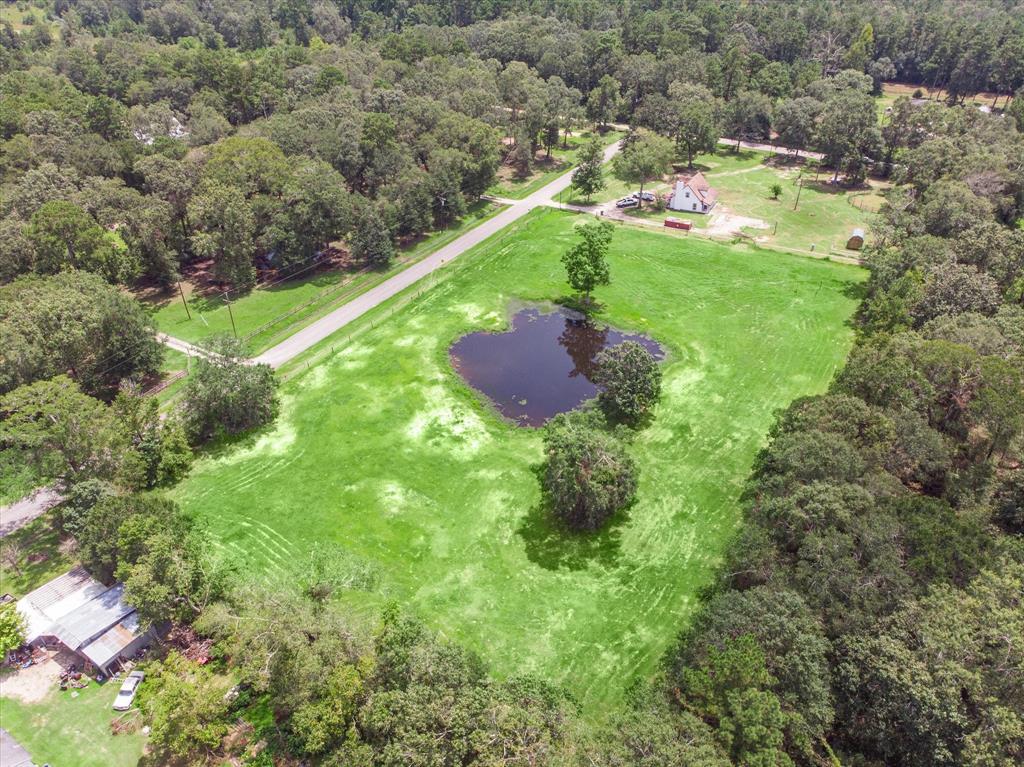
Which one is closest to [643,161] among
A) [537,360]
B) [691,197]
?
[691,197]

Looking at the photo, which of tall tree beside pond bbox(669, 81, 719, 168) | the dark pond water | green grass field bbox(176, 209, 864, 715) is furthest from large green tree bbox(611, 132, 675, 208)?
the dark pond water

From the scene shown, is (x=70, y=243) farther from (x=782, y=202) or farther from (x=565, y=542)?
(x=782, y=202)

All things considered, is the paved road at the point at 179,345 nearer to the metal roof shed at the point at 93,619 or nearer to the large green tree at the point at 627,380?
the metal roof shed at the point at 93,619

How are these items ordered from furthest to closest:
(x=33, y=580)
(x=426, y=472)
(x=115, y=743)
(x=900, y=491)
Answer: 1. (x=426, y=472)
2. (x=33, y=580)
3. (x=900, y=491)
4. (x=115, y=743)

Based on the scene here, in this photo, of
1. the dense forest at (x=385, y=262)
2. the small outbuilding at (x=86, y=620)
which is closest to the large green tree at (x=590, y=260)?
the dense forest at (x=385, y=262)

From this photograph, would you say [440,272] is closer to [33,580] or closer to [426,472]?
[426,472]

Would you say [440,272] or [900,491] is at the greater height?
[900,491]

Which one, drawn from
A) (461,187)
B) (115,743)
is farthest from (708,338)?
(115,743)
